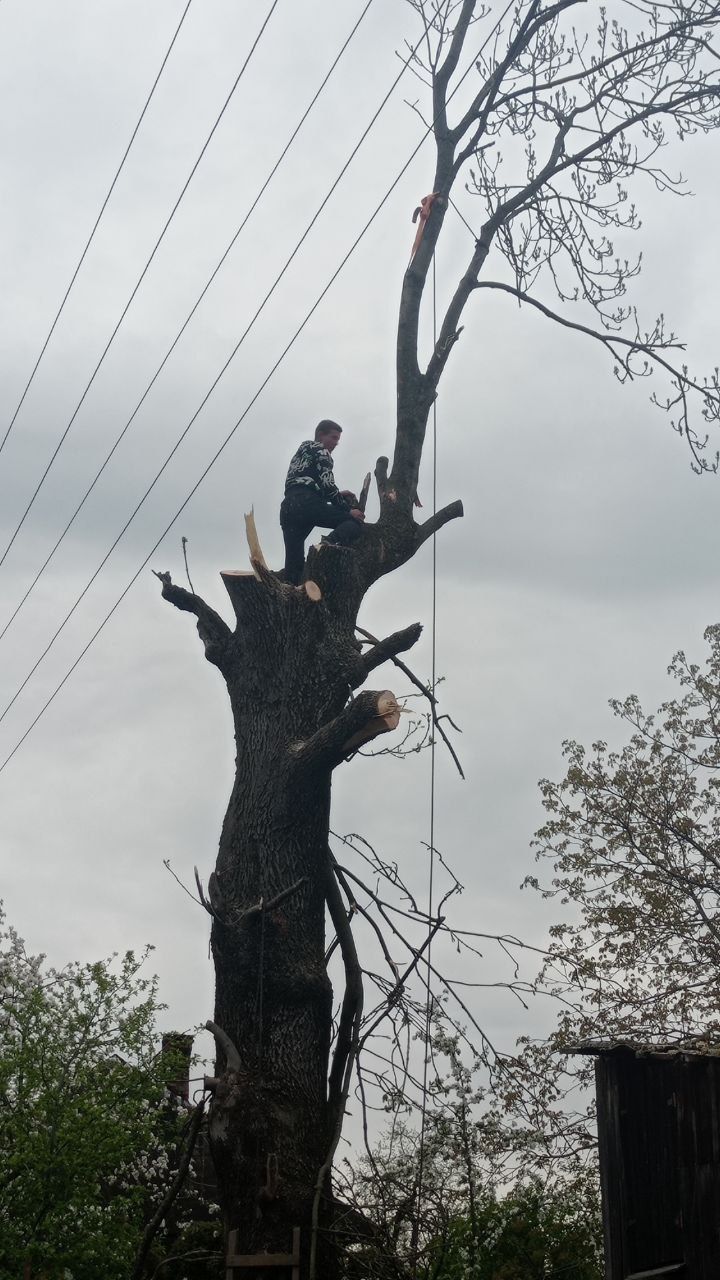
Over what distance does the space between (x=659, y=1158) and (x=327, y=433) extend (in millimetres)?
6021

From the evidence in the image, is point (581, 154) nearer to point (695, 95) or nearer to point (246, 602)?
point (695, 95)

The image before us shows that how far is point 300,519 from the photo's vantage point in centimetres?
798

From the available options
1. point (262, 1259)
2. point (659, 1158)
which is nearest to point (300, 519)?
point (262, 1259)

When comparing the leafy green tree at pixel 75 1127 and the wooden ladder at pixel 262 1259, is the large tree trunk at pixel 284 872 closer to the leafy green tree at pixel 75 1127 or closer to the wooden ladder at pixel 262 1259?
the wooden ladder at pixel 262 1259

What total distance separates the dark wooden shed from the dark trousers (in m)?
4.50

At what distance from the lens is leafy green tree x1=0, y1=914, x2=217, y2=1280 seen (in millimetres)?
14914

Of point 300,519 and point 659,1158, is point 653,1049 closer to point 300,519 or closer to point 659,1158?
point 659,1158

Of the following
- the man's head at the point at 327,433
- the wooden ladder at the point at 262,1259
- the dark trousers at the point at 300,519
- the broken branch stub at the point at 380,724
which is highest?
the man's head at the point at 327,433

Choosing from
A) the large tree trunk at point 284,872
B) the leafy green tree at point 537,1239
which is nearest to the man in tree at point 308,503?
the large tree trunk at point 284,872

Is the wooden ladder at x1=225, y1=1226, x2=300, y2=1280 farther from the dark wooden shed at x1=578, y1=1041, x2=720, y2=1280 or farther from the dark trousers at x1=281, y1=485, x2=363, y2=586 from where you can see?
the dark wooden shed at x1=578, y1=1041, x2=720, y2=1280

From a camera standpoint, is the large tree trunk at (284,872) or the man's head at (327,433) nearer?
the large tree trunk at (284,872)

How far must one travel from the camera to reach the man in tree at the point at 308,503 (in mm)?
7934

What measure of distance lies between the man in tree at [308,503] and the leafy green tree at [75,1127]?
8.45 meters

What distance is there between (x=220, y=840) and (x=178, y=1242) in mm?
9107
